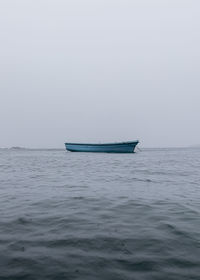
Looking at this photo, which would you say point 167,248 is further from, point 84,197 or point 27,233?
point 84,197

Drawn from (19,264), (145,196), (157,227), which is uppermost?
(145,196)

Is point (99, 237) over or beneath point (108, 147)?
beneath

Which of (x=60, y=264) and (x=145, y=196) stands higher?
(x=145, y=196)

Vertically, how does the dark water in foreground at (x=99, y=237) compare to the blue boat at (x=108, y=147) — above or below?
below

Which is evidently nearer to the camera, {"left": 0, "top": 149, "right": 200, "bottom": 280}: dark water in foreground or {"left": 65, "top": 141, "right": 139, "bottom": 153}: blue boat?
{"left": 0, "top": 149, "right": 200, "bottom": 280}: dark water in foreground

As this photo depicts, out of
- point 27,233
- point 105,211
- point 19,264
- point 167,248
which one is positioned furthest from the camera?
point 105,211

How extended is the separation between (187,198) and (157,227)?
4809 millimetres

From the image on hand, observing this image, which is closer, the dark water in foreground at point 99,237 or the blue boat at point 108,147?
the dark water in foreground at point 99,237

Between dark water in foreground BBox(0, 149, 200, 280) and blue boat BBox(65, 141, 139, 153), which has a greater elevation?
blue boat BBox(65, 141, 139, 153)

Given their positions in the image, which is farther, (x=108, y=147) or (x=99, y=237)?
(x=108, y=147)

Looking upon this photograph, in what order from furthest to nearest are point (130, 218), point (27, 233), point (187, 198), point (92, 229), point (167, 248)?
point (187, 198) < point (130, 218) < point (92, 229) < point (27, 233) < point (167, 248)

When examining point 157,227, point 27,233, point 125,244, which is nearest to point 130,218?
point 157,227

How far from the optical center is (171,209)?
9.27m

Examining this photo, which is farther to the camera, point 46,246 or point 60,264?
point 46,246
